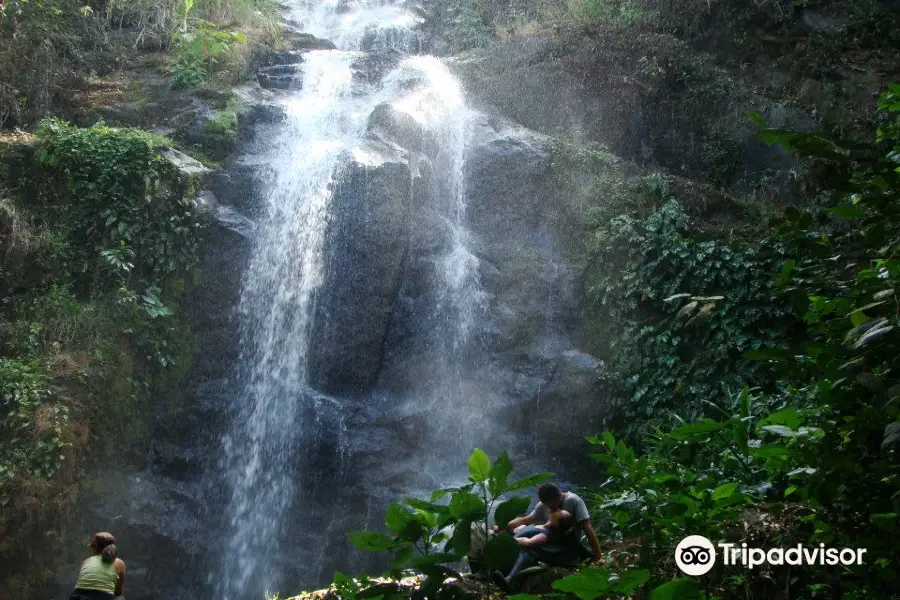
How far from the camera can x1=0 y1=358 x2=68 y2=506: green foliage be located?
27.4 ft

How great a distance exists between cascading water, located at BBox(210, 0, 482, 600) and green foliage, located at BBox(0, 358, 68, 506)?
230 centimetres

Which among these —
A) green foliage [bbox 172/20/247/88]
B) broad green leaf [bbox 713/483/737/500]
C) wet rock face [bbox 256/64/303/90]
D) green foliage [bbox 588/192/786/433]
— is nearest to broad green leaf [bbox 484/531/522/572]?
broad green leaf [bbox 713/483/737/500]

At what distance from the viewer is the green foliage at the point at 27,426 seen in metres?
8.34

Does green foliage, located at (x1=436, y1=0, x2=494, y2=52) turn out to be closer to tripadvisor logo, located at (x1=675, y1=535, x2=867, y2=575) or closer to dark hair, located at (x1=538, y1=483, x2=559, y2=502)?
dark hair, located at (x1=538, y1=483, x2=559, y2=502)

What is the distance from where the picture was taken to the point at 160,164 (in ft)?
35.7

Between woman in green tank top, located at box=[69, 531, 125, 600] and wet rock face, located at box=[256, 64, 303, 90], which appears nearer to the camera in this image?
woman in green tank top, located at box=[69, 531, 125, 600]

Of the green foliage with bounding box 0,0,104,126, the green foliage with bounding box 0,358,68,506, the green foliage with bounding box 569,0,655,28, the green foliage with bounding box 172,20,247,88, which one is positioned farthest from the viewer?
the green foliage with bounding box 569,0,655,28

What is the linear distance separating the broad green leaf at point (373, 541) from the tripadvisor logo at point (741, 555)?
918 millimetres

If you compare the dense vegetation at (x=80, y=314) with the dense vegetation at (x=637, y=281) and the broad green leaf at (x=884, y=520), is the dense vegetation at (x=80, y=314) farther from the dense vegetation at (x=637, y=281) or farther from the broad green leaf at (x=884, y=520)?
the broad green leaf at (x=884, y=520)

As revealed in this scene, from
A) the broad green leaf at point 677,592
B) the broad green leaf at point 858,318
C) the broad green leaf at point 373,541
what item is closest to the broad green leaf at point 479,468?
the broad green leaf at point 373,541

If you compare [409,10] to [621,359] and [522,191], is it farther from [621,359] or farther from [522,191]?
[621,359]

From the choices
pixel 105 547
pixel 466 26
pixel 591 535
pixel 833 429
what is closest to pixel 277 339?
pixel 105 547

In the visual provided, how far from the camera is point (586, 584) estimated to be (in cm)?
137

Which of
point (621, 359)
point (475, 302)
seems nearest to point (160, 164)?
point (475, 302)
